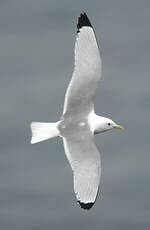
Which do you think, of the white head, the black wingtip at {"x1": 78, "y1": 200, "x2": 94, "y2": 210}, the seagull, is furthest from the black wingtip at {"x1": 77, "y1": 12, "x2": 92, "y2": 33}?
the black wingtip at {"x1": 78, "y1": 200, "x2": 94, "y2": 210}

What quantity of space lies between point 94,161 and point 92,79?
157 centimetres

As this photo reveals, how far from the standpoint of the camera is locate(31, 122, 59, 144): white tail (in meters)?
31.6

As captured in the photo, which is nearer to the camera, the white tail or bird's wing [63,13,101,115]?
the white tail

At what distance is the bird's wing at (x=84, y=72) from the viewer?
3189 centimetres

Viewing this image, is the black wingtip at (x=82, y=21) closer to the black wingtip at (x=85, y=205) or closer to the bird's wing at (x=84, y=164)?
the bird's wing at (x=84, y=164)

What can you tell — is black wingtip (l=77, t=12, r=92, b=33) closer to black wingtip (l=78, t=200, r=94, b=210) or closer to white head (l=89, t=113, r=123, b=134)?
white head (l=89, t=113, r=123, b=134)

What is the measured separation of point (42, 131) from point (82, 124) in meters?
0.97

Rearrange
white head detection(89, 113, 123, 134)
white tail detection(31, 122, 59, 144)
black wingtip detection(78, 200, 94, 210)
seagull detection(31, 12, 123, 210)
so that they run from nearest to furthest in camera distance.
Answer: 1. black wingtip detection(78, 200, 94, 210)
2. white tail detection(31, 122, 59, 144)
3. seagull detection(31, 12, 123, 210)
4. white head detection(89, 113, 123, 134)

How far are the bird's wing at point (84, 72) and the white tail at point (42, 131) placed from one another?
17.8 inches

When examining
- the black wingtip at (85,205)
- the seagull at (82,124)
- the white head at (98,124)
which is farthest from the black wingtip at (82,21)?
the black wingtip at (85,205)

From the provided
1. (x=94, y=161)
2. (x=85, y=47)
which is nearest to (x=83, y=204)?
(x=94, y=161)

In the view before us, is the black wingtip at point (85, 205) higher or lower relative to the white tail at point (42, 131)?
lower

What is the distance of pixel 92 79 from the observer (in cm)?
3222

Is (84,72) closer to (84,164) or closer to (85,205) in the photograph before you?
(84,164)
